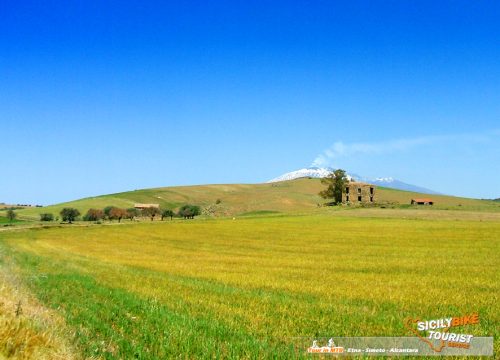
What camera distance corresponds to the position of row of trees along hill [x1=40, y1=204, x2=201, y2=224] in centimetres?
13935

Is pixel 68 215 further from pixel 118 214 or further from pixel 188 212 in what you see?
pixel 188 212

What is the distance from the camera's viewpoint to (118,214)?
143 meters

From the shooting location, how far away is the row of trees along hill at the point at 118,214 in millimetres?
139350

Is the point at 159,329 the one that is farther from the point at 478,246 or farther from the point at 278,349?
the point at 478,246

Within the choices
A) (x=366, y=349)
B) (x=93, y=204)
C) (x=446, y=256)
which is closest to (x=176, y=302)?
(x=366, y=349)

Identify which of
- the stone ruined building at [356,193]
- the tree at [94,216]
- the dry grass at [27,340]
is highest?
the stone ruined building at [356,193]

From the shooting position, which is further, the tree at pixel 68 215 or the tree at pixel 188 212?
the tree at pixel 188 212

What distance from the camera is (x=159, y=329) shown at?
10.1 metres

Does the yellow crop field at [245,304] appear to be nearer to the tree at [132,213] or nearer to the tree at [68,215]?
the tree at [68,215]

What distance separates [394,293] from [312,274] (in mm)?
6930

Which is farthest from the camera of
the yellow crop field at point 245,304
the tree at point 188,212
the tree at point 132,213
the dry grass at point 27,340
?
the tree at point 188,212

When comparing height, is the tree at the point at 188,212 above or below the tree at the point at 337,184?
below

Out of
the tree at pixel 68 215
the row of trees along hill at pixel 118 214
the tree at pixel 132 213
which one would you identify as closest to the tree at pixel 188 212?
the row of trees along hill at pixel 118 214

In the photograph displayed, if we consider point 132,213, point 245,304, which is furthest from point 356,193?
point 245,304
